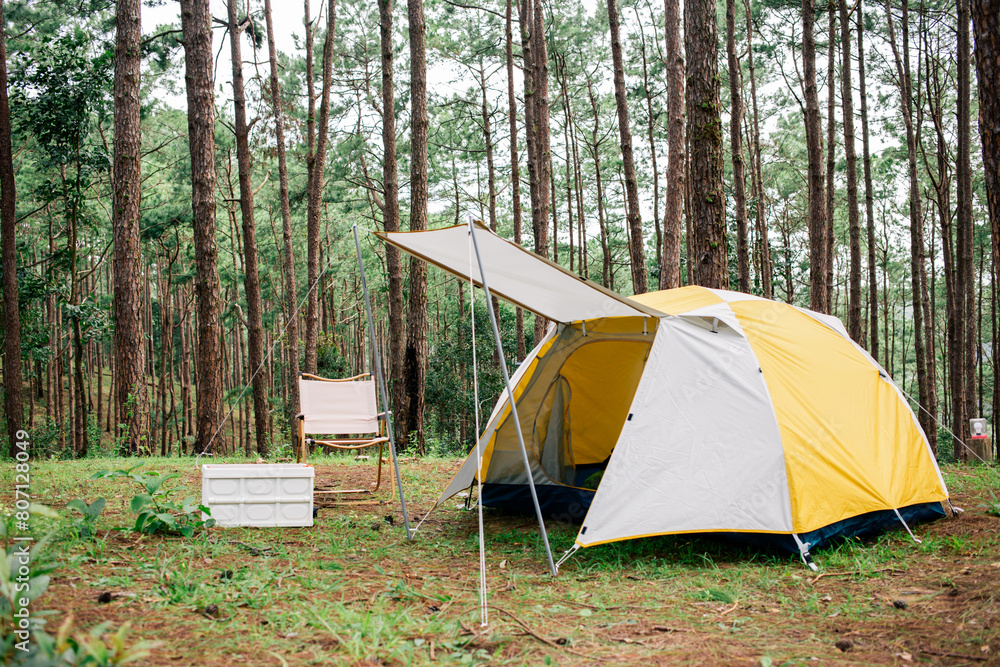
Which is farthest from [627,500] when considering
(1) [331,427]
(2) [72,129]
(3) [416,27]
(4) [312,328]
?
(2) [72,129]

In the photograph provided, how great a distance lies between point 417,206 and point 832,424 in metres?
5.21

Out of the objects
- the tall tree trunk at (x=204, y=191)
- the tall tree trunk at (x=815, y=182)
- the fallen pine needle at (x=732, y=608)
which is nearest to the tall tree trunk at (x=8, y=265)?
the tall tree trunk at (x=204, y=191)

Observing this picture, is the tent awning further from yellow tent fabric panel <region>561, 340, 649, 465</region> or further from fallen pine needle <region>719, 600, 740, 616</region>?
fallen pine needle <region>719, 600, 740, 616</region>

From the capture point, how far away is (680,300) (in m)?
4.02

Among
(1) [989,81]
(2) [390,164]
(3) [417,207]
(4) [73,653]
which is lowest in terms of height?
(4) [73,653]

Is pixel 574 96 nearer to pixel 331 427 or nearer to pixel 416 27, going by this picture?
pixel 416 27

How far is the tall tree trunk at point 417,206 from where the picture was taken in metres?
7.48

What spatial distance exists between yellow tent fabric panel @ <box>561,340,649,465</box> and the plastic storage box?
6.25ft

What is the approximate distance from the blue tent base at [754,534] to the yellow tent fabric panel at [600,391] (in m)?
0.46

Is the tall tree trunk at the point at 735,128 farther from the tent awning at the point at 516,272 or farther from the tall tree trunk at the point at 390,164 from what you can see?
the tent awning at the point at 516,272

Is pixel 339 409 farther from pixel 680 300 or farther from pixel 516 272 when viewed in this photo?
pixel 680 300

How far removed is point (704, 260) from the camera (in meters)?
5.22

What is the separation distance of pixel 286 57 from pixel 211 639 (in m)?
15.4

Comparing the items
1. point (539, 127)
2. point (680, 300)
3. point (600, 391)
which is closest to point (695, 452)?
point (680, 300)
